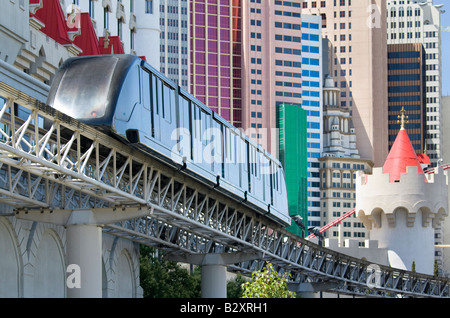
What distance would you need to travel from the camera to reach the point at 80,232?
3634cm

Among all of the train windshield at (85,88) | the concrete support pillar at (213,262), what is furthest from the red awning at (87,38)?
the train windshield at (85,88)

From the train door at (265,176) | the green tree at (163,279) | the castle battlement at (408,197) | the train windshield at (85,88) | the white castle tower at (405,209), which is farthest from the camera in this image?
→ the castle battlement at (408,197)

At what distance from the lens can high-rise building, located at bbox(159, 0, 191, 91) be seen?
19350 cm

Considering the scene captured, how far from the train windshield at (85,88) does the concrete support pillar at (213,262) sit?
Answer: 74.1 ft

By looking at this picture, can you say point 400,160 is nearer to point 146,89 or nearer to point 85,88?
point 146,89

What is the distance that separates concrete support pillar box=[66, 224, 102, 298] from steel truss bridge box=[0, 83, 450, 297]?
2.45 feet

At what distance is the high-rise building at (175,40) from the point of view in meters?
194

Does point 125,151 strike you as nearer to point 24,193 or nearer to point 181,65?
point 24,193

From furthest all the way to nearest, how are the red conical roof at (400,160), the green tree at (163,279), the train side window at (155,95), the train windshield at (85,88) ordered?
the red conical roof at (400,160) < the green tree at (163,279) < the train side window at (155,95) < the train windshield at (85,88)

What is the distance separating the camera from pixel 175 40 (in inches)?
7692

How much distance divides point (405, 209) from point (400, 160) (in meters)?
5.23

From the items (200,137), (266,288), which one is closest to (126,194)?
(200,137)

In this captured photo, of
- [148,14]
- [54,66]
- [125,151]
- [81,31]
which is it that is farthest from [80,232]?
[148,14]

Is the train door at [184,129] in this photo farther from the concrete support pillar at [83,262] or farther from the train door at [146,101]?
the concrete support pillar at [83,262]
